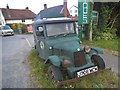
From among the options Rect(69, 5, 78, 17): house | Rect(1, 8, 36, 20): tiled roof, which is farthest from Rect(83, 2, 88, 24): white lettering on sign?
Rect(1, 8, 36, 20): tiled roof

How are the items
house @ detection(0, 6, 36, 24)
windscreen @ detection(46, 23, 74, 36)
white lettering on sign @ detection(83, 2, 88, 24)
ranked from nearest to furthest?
windscreen @ detection(46, 23, 74, 36) → white lettering on sign @ detection(83, 2, 88, 24) → house @ detection(0, 6, 36, 24)

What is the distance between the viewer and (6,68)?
26.2 feet

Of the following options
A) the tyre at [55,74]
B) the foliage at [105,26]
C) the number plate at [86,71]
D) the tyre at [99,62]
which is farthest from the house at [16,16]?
the number plate at [86,71]

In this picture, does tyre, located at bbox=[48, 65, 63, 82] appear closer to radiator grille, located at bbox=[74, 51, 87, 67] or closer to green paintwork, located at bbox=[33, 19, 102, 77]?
green paintwork, located at bbox=[33, 19, 102, 77]

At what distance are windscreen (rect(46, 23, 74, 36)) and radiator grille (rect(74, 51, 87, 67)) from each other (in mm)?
1486

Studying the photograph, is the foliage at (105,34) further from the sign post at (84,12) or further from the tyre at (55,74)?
the tyre at (55,74)

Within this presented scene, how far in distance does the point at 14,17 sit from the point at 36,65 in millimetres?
47954

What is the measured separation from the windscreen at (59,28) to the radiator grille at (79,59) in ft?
4.88

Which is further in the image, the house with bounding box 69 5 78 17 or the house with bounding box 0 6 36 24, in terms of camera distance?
the house with bounding box 0 6 36 24

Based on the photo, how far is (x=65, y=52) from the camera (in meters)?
5.86

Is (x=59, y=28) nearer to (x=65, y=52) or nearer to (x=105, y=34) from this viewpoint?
(x=65, y=52)

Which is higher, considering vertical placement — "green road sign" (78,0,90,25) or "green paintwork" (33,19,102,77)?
"green road sign" (78,0,90,25)

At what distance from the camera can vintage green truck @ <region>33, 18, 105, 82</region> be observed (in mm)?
5512

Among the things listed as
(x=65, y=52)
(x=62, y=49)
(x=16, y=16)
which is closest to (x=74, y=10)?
(x=16, y=16)
